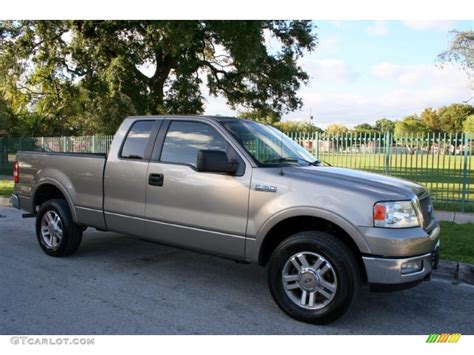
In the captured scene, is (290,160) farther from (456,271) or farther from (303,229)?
(456,271)

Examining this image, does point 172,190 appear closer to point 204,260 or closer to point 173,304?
point 173,304

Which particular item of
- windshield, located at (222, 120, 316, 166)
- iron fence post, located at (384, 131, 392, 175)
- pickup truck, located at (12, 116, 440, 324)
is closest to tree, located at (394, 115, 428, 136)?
iron fence post, located at (384, 131, 392, 175)

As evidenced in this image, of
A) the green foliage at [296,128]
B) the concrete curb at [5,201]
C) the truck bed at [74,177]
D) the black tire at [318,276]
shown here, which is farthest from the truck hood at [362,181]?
the concrete curb at [5,201]

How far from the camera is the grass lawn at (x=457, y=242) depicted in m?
6.03

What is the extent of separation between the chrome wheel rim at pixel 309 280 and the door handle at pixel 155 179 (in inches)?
68.4

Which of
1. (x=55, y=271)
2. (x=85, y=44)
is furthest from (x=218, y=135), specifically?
(x=85, y=44)

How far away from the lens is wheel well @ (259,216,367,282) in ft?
13.8

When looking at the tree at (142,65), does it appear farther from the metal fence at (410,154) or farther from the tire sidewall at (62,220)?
the tire sidewall at (62,220)

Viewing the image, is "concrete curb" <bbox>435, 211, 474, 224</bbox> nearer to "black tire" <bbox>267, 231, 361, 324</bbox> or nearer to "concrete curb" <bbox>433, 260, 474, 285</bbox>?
"concrete curb" <bbox>433, 260, 474, 285</bbox>

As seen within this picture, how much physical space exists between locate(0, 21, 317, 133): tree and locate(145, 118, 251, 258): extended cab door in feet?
40.0

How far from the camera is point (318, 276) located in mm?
4129

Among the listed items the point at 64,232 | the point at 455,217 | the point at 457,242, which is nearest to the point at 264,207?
the point at 64,232
